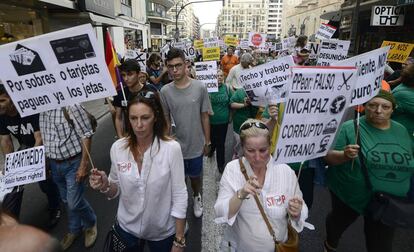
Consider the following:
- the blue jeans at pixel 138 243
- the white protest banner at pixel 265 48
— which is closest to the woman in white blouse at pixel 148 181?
the blue jeans at pixel 138 243

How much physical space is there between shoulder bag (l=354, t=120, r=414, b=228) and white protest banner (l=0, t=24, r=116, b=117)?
7.24 ft

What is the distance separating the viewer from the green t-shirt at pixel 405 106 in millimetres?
3795

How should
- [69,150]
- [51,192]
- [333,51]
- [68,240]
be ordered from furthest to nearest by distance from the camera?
[333,51] → [51,192] → [68,240] → [69,150]

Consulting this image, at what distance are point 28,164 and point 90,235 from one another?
109 centimetres

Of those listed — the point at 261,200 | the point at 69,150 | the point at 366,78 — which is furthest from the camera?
the point at 69,150

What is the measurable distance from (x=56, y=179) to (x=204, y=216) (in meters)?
1.82

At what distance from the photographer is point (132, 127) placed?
2.33 meters

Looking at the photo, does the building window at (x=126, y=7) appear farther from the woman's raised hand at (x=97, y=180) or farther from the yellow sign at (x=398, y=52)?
the woman's raised hand at (x=97, y=180)

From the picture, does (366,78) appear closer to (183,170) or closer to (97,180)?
(183,170)

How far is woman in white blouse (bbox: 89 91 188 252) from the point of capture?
7.38 feet

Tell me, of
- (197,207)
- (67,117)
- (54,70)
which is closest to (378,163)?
(197,207)

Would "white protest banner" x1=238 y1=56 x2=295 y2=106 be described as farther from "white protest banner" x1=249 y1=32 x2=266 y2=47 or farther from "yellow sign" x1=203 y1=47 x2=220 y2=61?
"white protest banner" x1=249 y1=32 x2=266 y2=47

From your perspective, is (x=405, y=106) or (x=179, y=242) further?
(x=405, y=106)

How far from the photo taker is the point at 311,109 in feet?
7.27
